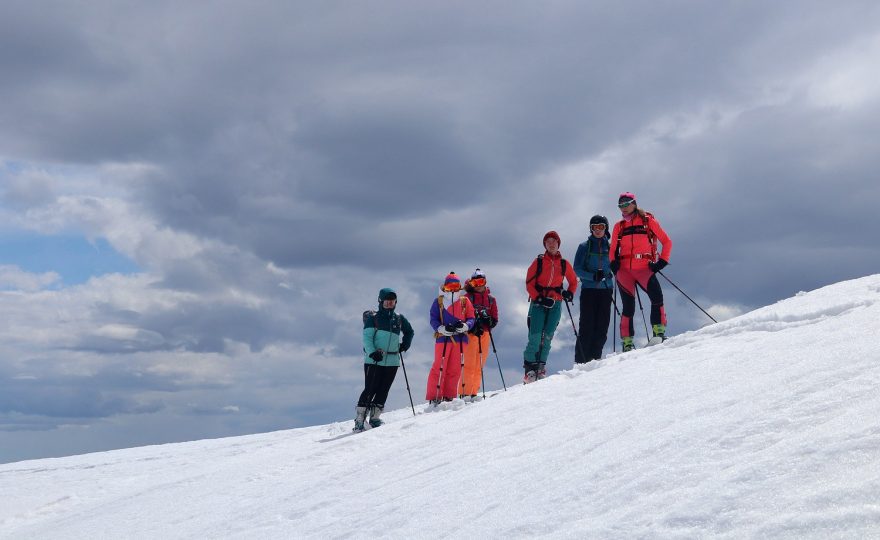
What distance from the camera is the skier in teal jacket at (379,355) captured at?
41.6 feet

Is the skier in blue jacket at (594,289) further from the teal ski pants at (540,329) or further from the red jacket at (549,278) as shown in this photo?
the teal ski pants at (540,329)

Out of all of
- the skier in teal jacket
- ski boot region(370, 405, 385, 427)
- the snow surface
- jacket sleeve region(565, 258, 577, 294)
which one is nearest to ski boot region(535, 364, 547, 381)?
jacket sleeve region(565, 258, 577, 294)

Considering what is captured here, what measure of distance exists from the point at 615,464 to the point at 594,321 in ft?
25.5

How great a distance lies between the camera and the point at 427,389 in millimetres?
12477

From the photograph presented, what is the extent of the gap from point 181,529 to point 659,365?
5.46m

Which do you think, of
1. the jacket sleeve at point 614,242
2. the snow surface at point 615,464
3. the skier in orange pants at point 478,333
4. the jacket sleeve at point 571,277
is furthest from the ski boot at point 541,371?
the snow surface at point 615,464

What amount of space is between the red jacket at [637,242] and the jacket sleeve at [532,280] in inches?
59.5

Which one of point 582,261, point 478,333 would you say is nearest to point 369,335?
point 478,333

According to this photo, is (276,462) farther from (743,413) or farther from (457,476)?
(743,413)

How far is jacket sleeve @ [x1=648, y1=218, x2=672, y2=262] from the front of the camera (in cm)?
1136

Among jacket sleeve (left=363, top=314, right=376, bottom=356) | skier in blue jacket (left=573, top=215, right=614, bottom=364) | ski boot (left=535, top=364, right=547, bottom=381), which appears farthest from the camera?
jacket sleeve (left=363, top=314, right=376, bottom=356)

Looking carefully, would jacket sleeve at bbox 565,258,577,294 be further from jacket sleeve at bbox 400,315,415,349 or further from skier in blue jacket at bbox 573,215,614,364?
jacket sleeve at bbox 400,315,415,349

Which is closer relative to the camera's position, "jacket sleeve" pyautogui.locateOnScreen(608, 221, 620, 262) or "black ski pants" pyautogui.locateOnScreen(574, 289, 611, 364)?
"jacket sleeve" pyautogui.locateOnScreen(608, 221, 620, 262)

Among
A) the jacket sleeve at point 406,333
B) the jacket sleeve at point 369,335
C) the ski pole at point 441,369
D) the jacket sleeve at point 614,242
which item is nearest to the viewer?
the jacket sleeve at point 614,242
